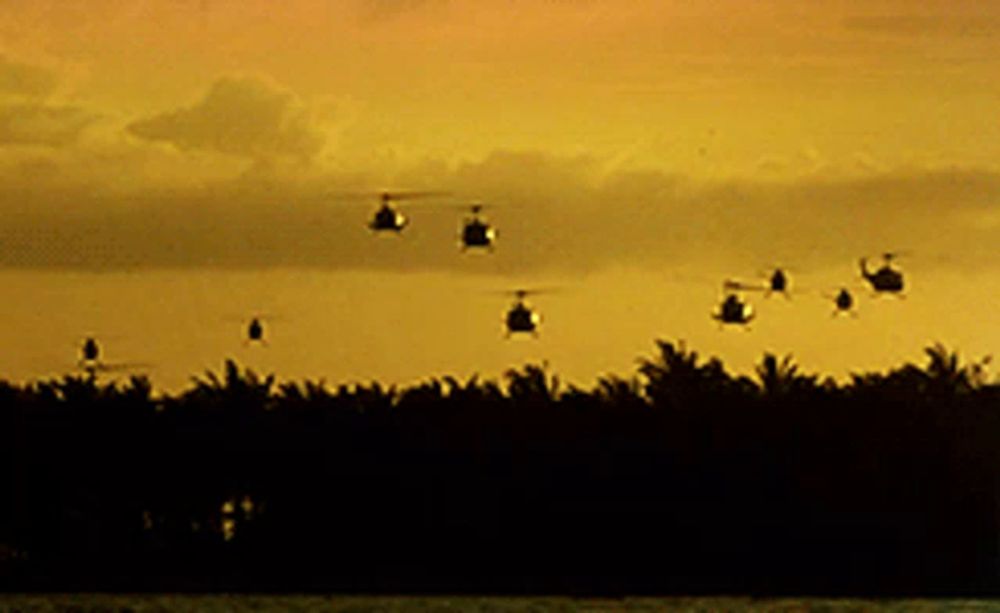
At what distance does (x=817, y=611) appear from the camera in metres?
197

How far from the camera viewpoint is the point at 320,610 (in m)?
192

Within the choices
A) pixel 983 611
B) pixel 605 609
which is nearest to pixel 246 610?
pixel 605 609

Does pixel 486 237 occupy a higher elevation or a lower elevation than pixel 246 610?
higher

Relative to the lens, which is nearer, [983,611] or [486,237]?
[486,237]

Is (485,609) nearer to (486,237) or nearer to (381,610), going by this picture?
(381,610)

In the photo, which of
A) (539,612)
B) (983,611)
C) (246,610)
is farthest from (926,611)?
(246,610)

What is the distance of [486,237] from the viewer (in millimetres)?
175000

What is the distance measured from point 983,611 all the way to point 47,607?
3666 cm

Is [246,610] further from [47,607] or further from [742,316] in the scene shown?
[742,316]

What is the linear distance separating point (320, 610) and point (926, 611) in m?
24.0

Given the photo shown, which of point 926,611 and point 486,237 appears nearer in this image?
point 486,237

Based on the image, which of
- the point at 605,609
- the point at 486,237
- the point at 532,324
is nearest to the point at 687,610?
the point at 605,609

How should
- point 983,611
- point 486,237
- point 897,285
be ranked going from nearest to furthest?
point 486,237
point 897,285
point 983,611

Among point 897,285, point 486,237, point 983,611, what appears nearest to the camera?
point 486,237
